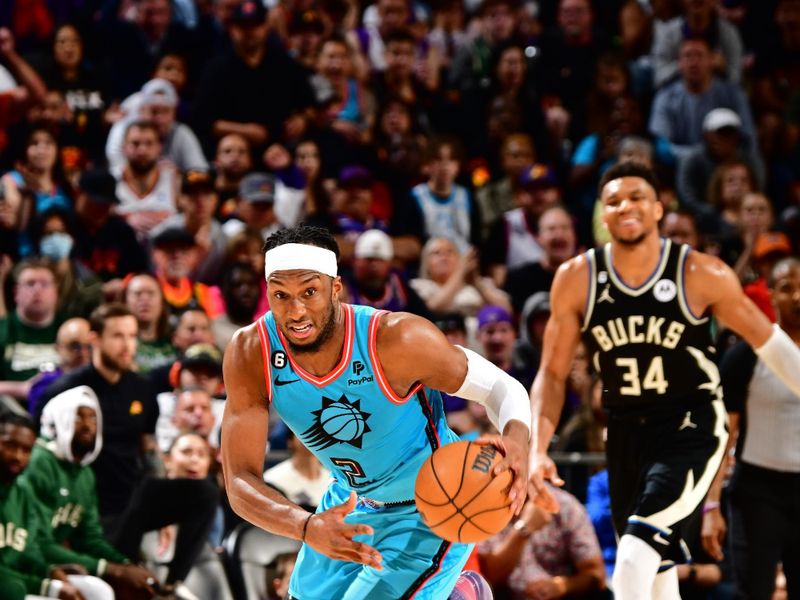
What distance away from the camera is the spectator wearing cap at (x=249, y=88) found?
10773mm

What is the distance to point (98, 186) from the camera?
944 cm

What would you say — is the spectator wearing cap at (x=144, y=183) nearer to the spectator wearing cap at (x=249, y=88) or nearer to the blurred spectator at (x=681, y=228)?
the spectator wearing cap at (x=249, y=88)

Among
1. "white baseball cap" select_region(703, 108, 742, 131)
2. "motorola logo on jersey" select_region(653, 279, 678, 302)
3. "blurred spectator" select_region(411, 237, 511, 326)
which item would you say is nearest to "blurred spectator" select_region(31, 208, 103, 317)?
"blurred spectator" select_region(411, 237, 511, 326)

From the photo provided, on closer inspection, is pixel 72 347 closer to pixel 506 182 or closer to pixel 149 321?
pixel 149 321

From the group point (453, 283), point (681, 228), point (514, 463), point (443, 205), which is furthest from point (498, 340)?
point (514, 463)

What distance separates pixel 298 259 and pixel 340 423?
0.57m

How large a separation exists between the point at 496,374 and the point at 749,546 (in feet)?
8.41

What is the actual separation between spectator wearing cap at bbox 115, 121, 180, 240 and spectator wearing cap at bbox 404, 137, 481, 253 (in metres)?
1.80

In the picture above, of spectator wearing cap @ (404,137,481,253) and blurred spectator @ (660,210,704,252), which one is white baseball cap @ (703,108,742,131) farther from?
spectator wearing cap @ (404,137,481,253)

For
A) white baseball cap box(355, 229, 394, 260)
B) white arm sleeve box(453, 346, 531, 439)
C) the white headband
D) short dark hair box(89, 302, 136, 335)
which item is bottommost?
white arm sleeve box(453, 346, 531, 439)

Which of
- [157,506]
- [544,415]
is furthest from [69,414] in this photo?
[544,415]

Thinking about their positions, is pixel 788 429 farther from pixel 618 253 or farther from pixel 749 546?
pixel 618 253

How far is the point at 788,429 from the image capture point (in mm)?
6672

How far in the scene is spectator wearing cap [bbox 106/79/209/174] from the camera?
10.2 m
